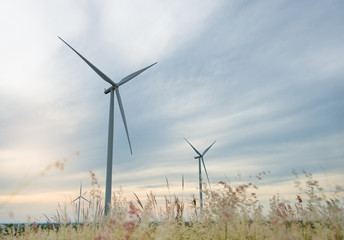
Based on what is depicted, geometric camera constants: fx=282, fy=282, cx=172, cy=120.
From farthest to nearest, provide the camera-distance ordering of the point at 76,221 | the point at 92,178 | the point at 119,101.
A: the point at 119,101 → the point at 76,221 → the point at 92,178

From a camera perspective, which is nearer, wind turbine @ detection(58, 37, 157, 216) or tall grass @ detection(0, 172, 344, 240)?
tall grass @ detection(0, 172, 344, 240)

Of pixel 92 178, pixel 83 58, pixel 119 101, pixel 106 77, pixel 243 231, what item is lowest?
pixel 243 231

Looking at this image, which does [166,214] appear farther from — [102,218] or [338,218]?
[338,218]

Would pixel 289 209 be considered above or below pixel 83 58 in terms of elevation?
below

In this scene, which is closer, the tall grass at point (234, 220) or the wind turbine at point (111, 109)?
the tall grass at point (234, 220)

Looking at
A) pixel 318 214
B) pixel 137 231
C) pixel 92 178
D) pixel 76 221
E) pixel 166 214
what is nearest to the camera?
pixel 137 231

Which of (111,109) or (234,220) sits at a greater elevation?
(111,109)

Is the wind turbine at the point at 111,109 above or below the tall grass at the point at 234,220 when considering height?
above

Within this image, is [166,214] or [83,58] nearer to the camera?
[166,214]

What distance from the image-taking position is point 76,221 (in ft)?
30.2

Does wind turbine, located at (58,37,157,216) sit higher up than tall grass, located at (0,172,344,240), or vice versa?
wind turbine, located at (58,37,157,216)

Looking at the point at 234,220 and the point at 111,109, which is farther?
the point at 111,109

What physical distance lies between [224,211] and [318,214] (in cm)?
250

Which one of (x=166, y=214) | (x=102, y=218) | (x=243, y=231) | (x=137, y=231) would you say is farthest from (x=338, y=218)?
(x=102, y=218)
